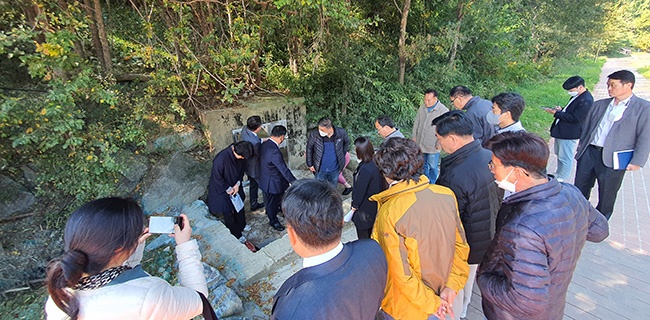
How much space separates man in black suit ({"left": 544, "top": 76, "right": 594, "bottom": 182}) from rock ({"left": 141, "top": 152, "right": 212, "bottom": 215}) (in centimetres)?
596

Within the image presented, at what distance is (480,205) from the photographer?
2326 millimetres

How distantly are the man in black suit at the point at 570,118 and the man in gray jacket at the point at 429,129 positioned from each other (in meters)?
1.74

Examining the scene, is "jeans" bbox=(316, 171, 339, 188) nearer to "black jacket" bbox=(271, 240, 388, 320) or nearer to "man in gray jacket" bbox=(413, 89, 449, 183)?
"man in gray jacket" bbox=(413, 89, 449, 183)

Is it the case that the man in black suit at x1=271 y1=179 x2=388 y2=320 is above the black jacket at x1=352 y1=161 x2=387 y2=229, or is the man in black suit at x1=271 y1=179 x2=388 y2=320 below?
above

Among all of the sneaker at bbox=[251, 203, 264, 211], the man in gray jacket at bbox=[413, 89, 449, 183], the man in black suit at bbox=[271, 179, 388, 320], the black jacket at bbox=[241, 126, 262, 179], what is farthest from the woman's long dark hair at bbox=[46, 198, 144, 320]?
the man in gray jacket at bbox=[413, 89, 449, 183]

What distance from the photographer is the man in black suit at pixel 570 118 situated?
14.7 ft

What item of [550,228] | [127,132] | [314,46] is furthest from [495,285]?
[314,46]

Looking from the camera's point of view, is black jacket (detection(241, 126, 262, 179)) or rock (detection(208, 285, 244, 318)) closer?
rock (detection(208, 285, 244, 318))

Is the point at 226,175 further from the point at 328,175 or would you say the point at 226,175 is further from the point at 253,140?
the point at 328,175

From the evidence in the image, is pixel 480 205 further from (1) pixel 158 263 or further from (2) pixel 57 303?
(1) pixel 158 263

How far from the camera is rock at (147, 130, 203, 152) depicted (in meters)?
5.43

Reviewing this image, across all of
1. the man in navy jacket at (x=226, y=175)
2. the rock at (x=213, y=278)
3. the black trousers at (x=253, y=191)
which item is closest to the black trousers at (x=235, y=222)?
the man in navy jacket at (x=226, y=175)

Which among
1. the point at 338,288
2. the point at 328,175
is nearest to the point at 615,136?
the point at 328,175

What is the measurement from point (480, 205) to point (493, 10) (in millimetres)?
10516
